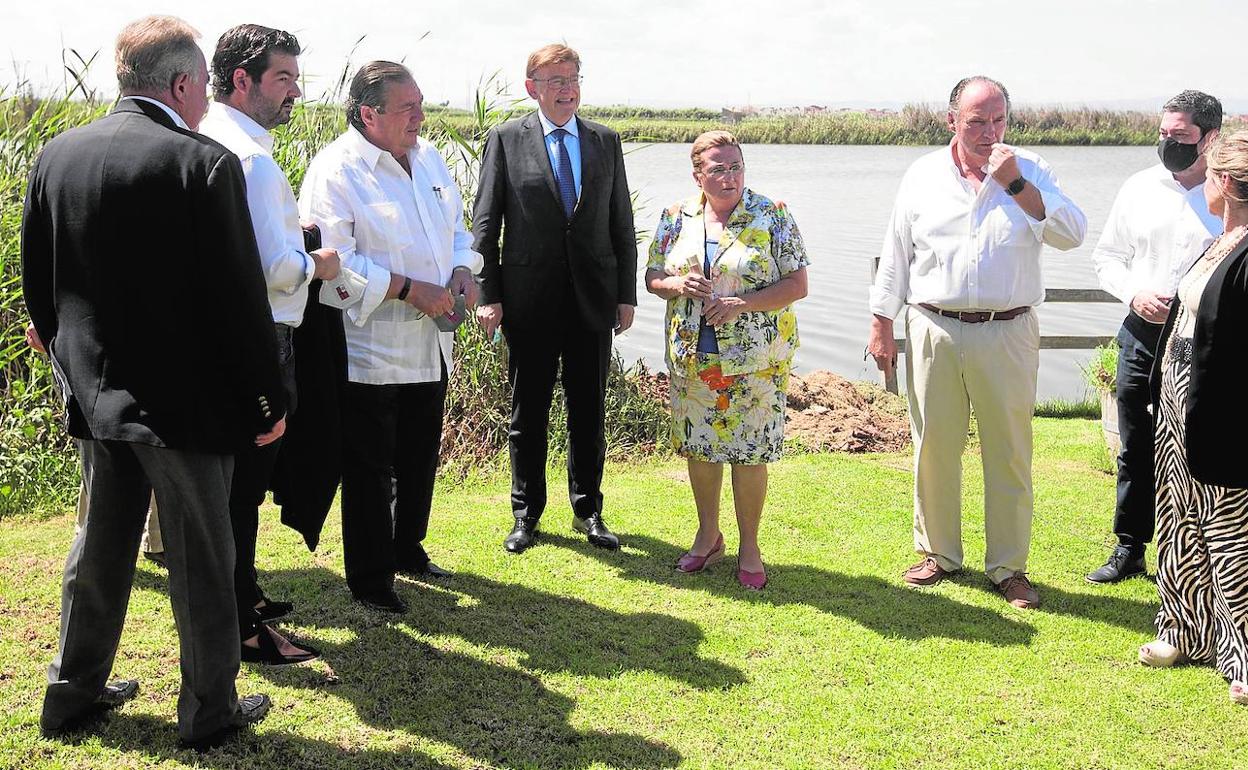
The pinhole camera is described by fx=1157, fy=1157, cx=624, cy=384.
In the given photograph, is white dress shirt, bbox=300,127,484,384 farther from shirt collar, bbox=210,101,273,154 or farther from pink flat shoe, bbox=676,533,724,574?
pink flat shoe, bbox=676,533,724,574

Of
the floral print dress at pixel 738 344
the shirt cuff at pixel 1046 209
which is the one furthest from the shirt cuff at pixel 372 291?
the shirt cuff at pixel 1046 209

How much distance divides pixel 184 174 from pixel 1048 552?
440cm

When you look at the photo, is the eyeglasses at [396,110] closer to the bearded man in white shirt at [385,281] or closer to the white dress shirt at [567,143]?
the bearded man in white shirt at [385,281]

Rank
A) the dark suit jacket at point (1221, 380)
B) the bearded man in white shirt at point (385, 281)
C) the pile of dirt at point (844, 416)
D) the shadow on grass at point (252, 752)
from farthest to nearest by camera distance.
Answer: the pile of dirt at point (844, 416), the bearded man in white shirt at point (385, 281), the dark suit jacket at point (1221, 380), the shadow on grass at point (252, 752)

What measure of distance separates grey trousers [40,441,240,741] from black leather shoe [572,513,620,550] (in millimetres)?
2397

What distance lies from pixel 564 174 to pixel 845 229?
15318mm

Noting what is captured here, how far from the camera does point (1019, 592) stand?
195 inches

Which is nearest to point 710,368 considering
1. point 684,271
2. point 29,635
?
point 684,271

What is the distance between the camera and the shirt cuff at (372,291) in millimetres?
4184

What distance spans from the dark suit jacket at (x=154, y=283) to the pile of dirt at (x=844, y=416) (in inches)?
205

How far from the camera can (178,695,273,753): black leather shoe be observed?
3428 millimetres

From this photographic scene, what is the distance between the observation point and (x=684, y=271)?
496 centimetres

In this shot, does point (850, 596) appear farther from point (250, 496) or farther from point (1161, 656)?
point (250, 496)

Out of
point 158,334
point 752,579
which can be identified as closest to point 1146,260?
point 752,579
